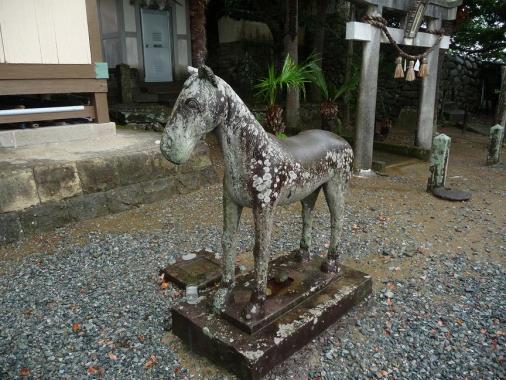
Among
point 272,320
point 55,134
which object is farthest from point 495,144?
point 55,134

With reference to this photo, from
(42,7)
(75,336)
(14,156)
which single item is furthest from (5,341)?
(42,7)

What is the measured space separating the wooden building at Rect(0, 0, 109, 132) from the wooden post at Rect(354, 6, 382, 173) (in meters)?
4.11

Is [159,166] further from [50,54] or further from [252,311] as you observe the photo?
[252,311]

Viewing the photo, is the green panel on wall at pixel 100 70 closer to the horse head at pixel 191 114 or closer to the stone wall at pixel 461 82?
the horse head at pixel 191 114

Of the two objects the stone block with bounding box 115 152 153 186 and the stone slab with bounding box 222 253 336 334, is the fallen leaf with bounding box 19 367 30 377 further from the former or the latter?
the stone block with bounding box 115 152 153 186

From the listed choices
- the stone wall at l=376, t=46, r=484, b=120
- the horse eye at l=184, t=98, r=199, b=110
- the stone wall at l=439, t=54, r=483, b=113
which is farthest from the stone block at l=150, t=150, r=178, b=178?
the stone wall at l=439, t=54, r=483, b=113

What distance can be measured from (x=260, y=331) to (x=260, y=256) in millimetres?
458

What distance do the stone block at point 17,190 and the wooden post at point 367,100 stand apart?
488cm

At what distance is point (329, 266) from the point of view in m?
3.06

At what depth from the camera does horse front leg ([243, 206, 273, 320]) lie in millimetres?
2406

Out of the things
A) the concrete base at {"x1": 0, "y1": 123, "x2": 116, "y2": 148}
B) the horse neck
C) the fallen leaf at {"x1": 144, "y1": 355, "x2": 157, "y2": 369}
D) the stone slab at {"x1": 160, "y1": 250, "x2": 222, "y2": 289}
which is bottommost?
the fallen leaf at {"x1": 144, "y1": 355, "x2": 157, "y2": 369}

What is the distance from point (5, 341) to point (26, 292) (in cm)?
66

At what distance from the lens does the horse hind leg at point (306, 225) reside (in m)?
3.13

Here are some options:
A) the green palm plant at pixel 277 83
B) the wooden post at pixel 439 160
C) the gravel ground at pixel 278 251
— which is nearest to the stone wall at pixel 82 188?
the gravel ground at pixel 278 251
